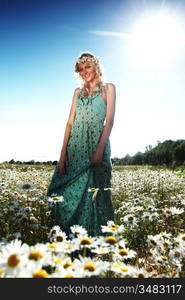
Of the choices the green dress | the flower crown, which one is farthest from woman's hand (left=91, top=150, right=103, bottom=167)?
the flower crown

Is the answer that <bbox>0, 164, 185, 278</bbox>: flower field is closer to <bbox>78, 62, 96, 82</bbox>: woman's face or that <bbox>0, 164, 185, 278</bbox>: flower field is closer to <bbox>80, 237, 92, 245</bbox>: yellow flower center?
<bbox>80, 237, 92, 245</bbox>: yellow flower center

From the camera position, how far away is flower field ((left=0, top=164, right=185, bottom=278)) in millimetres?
1490

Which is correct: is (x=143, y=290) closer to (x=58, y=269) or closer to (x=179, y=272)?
(x=58, y=269)

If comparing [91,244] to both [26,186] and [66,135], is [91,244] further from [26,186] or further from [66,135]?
[66,135]

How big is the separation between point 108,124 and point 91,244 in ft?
6.46

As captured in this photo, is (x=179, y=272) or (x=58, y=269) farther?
(x=179, y=272)

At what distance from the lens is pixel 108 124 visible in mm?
3703

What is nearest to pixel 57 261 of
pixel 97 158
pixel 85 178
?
pixel 97 158

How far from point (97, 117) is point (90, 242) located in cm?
224

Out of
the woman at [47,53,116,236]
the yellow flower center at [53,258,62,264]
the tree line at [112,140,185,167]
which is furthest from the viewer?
the tree line at [112,140,185,167]

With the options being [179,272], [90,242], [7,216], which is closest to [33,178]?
[7,216]

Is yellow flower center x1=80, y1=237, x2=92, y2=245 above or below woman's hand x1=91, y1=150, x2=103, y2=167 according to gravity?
below

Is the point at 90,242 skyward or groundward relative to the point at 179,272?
A: skyward

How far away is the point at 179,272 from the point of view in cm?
274
